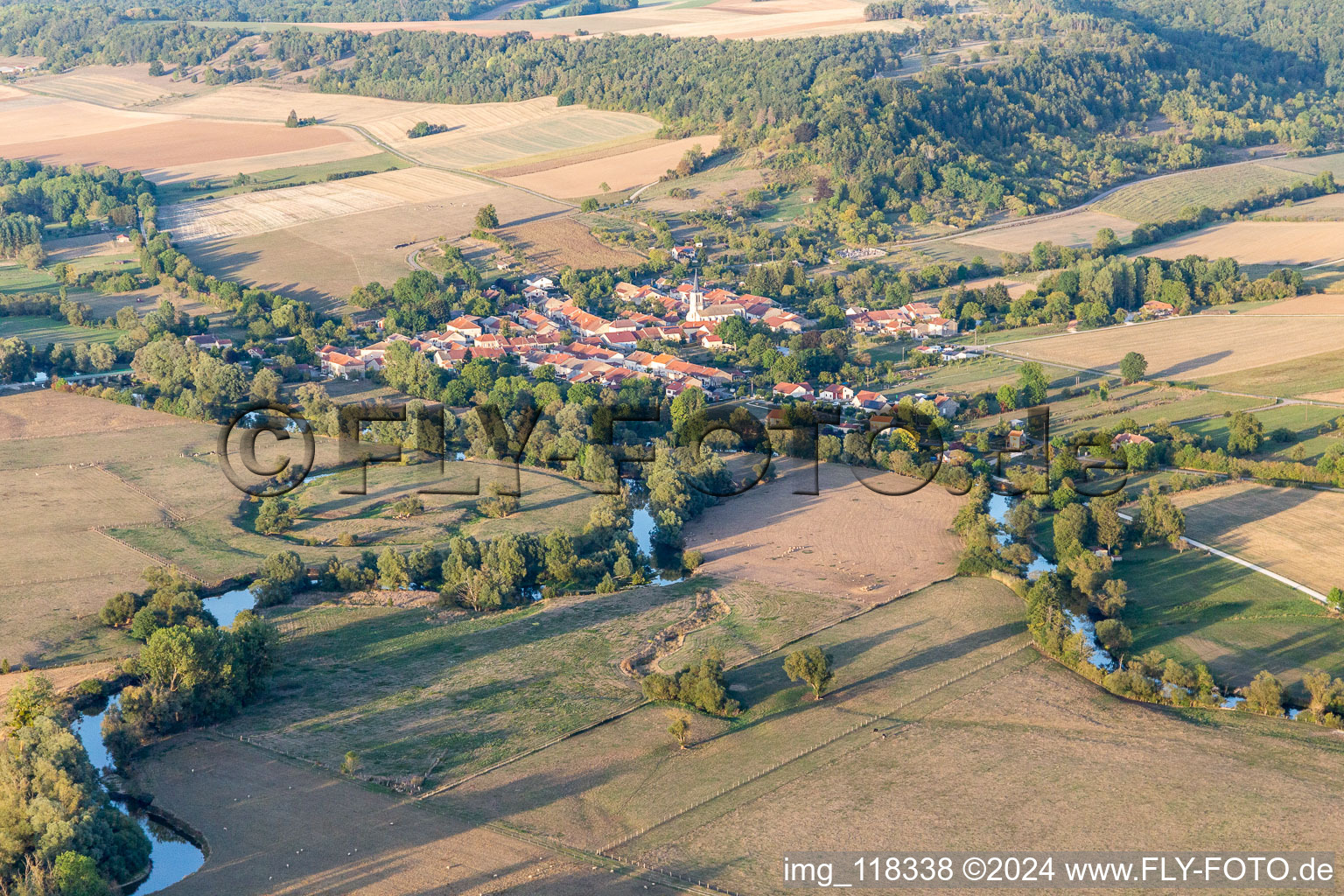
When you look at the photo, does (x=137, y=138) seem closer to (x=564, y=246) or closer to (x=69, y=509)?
(x=564, y=246)

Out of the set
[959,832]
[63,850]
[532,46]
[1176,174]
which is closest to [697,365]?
[959,832]

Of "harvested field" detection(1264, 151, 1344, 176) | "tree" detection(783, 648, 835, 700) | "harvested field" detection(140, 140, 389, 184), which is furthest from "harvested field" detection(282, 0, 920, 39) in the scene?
"tree" detection(783, 648, 835, 700)

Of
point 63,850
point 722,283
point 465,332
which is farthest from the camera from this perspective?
point 722,283

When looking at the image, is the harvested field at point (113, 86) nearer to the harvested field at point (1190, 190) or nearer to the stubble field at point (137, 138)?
the stubble field at point (137, 138)

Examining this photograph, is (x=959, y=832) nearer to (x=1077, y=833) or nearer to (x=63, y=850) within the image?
(x=1077, y=833)

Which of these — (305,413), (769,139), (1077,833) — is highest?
(769,139)

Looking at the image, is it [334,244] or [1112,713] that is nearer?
[1112,713]

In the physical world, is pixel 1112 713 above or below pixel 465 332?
below
